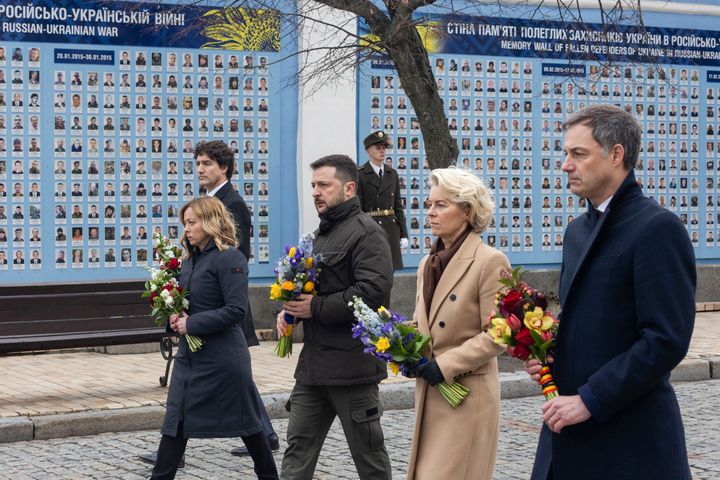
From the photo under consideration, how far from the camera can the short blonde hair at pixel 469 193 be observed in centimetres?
516

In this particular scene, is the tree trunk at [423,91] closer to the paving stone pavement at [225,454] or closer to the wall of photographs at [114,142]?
the wall of photographs at [114,142]

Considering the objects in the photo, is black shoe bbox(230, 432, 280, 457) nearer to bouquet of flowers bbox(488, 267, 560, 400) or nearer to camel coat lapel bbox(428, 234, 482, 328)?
camel coat lapel bbox(428, 234, 482, 328)

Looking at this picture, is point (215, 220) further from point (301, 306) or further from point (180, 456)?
point (180, 456)

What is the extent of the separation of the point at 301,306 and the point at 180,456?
3.79ft

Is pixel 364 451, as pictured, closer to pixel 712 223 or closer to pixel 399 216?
pixel 399 216

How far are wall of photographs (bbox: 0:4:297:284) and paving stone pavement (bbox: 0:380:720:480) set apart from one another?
13.9ft

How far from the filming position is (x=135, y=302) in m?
10.7

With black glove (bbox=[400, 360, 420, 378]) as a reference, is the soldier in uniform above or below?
above

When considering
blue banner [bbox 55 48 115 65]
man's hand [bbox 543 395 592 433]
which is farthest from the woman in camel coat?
blue banner [bbox 55 48 115 65]

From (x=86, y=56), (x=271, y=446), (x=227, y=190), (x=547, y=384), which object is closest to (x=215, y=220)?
(x=227, y=190)

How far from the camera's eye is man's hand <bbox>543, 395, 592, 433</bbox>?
3680 mm

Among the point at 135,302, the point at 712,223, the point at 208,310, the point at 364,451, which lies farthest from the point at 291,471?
the point at 712,223

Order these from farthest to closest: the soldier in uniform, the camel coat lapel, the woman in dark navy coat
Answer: the soldier in uniform < the woman in dark navy coat < the camel coat lapel

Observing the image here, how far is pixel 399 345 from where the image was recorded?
491 centimetres
